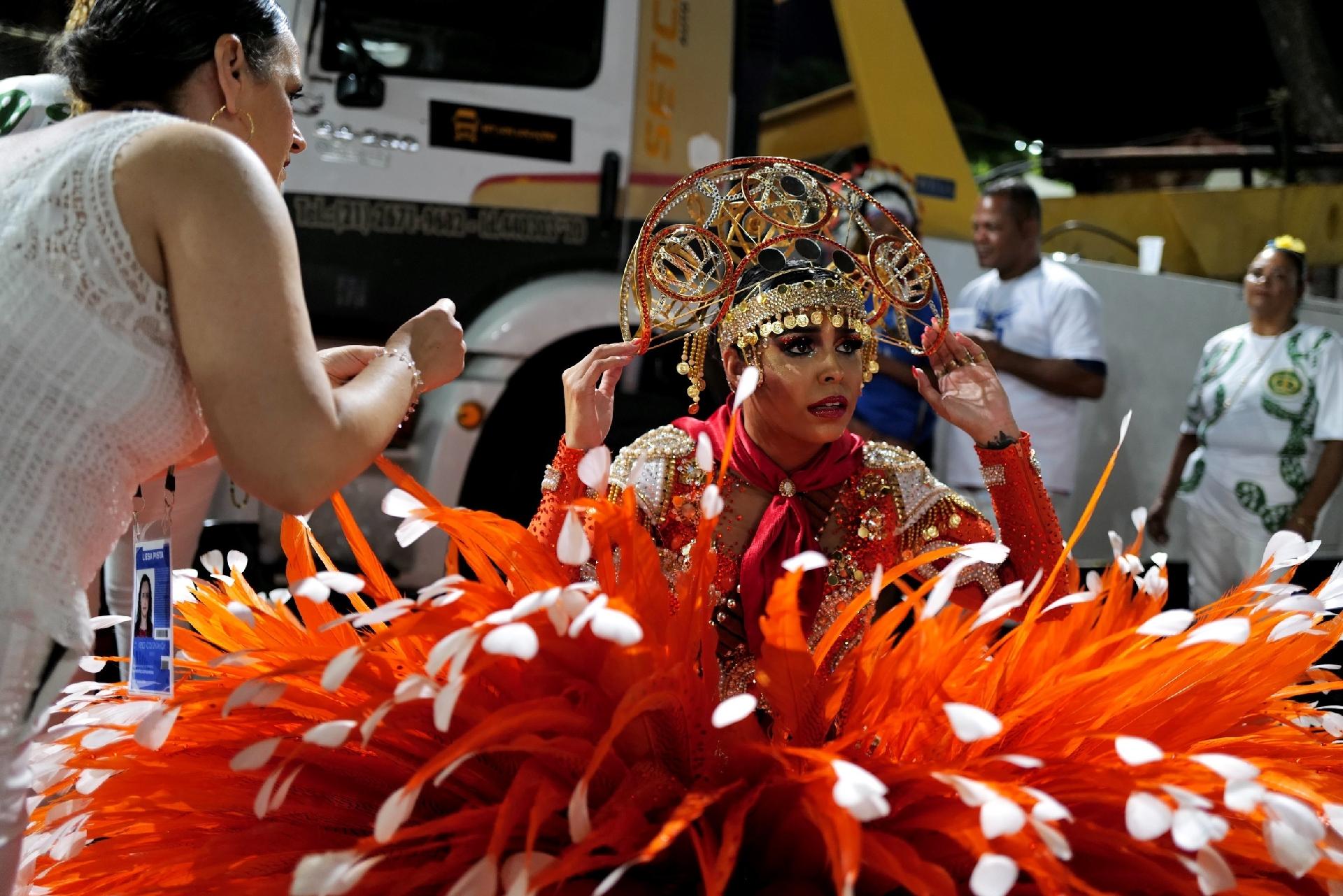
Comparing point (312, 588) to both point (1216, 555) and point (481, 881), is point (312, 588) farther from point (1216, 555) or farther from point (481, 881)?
point (1216, 555)

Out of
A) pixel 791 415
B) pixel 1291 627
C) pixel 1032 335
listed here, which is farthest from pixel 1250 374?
pixel 1291 627

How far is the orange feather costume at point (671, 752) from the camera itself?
112 cm

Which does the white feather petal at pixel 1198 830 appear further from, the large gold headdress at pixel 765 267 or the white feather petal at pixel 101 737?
the white feather petal at pixel 101 737

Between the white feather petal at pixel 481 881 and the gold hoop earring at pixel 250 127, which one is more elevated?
the gold hoop earring at pixel 250 127

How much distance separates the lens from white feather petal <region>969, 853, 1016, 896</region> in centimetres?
100

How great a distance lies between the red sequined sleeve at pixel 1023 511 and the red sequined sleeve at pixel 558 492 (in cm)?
58

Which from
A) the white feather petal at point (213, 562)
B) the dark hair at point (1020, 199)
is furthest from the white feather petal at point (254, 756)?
the dark hair at point (1020, 199)

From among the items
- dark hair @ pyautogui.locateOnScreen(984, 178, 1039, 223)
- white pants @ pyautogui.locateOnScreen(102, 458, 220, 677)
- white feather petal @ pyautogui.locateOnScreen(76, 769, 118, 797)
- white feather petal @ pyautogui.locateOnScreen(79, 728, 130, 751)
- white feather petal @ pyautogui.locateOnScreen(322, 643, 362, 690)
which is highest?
dark hair @ pyautogui.locateOnScreen(984, 178, 1039, 223)

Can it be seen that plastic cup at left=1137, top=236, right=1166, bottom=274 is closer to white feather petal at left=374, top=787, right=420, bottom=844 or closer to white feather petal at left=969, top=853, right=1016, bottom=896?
white feather petal at left=969, top=853, right=1016, bottom=896

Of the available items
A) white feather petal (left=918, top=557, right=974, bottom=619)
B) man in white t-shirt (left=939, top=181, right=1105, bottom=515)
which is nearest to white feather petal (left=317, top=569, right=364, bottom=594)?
white feather petal (left=918, top=557, right=974, bottom=619)

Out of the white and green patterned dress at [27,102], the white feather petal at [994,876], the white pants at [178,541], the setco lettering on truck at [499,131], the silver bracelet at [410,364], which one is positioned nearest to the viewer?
the white feather petal at [994,876]

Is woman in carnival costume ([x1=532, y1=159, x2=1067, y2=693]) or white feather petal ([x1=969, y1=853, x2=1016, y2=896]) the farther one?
woman in carnival costume ([x1=532, y1=159, x2=1067, y2=693])

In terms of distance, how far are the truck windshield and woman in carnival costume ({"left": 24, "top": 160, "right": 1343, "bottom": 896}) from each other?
2.16m

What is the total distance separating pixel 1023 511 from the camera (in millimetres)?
1806
